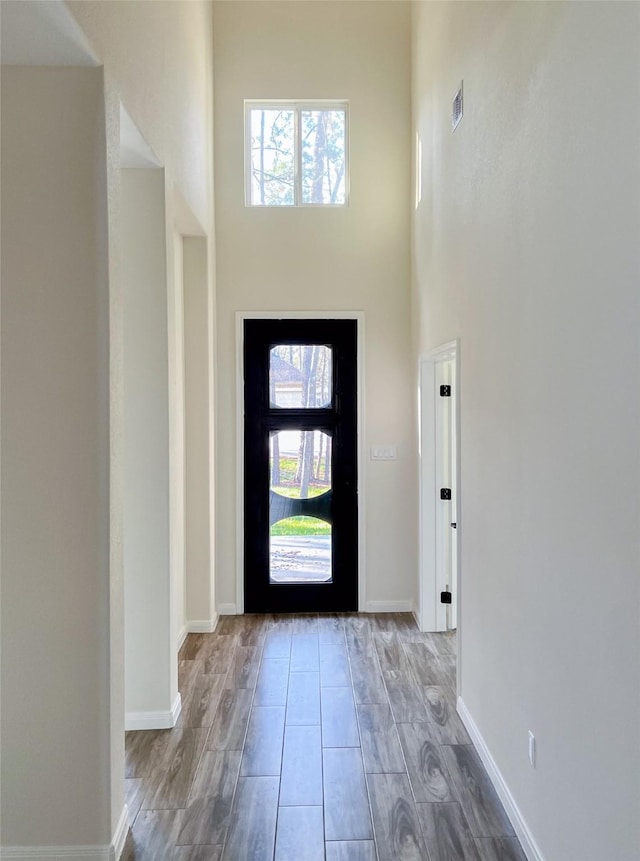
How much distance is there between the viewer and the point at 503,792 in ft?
7.13

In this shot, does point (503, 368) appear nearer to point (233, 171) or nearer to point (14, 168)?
point (14, 168)

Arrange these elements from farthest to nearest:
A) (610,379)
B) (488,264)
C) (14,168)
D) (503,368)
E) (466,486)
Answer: (466,486)
(488,264)
(503,368)
(14,168)
(610,379)

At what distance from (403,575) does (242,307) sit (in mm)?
2411

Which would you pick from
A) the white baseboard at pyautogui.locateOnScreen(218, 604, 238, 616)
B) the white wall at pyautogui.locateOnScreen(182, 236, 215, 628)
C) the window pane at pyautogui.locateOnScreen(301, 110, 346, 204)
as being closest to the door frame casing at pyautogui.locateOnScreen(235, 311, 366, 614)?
the white baseboard at pyautogui.locateOnScreen(218, 604, 238, 616)

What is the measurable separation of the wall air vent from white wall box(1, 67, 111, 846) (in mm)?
1798

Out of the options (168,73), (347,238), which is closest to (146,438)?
(168,73)

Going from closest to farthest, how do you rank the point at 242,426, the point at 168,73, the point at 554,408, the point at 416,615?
the point at 554,408 → the point at 168,73 → the point at 416,615 → the point at 242,426

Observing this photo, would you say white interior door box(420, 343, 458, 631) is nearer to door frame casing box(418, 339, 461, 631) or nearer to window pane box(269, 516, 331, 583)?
door frame casing box(418, 339, 461, 631)

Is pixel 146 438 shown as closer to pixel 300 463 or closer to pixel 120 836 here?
pixel 120 836

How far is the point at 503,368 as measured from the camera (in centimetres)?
221

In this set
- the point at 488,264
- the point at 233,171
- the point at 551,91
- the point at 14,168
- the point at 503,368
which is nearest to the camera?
the point at 551,91

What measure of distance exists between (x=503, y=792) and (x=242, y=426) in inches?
113

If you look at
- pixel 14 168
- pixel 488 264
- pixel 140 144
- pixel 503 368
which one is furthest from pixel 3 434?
pixel 488 264

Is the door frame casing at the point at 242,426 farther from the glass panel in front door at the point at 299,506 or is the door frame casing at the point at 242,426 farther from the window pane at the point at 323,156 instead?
the window pane at the point at 323,156
